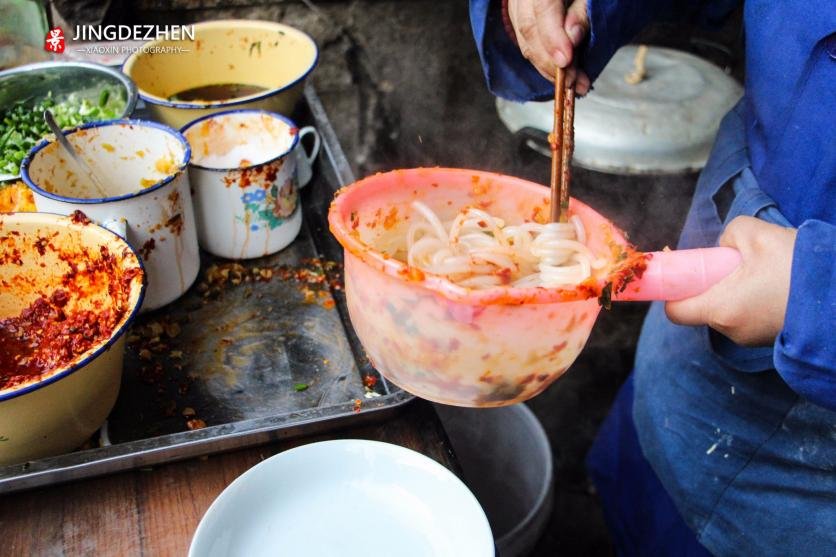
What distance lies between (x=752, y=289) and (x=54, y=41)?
98.3 inches

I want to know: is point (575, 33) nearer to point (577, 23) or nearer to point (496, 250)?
point (577, 23)

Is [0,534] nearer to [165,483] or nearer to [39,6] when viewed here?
[165,483]

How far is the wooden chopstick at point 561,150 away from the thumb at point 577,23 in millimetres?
160

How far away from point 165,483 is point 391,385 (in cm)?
49

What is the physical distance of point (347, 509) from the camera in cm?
118

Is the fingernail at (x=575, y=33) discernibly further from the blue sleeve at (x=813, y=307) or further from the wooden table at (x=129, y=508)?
the wooden table at (x=129, y=508)

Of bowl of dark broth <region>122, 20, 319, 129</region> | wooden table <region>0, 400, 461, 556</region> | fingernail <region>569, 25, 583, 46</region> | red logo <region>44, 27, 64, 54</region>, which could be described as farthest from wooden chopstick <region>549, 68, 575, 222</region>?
red logo <region>44, 27, 64, 54</region>

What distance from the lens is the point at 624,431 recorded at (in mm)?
2398

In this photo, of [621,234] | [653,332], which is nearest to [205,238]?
[621,234]

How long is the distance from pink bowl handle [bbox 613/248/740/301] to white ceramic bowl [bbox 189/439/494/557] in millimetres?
458

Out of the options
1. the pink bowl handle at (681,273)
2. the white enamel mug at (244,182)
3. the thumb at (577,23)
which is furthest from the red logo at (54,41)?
the pink bowl handle at (681,273)

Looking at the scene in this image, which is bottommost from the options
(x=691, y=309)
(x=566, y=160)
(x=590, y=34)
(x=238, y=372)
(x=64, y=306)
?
(x=238, y=372)

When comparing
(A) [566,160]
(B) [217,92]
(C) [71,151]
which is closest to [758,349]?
(A) [566,160]

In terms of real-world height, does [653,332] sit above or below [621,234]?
below
